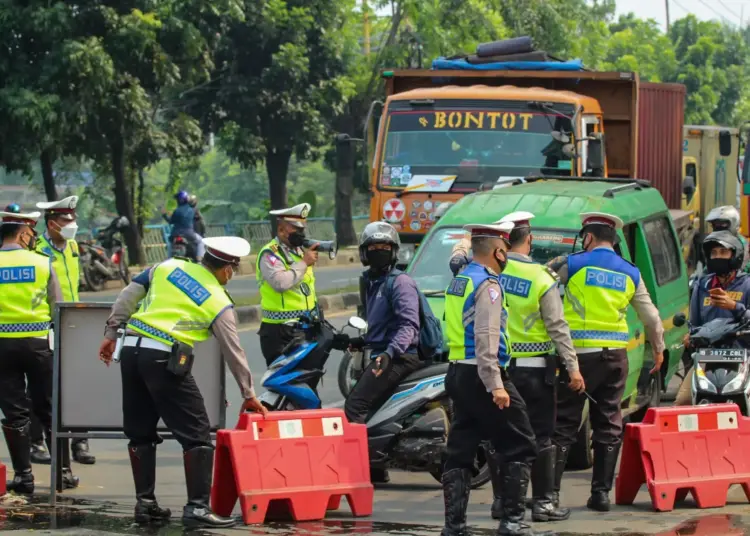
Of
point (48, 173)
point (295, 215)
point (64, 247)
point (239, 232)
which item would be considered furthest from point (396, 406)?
Result: point (239, 232)

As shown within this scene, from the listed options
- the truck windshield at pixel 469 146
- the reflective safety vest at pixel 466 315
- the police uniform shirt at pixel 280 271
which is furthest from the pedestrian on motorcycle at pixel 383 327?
the truck windshield at pixel 469 146

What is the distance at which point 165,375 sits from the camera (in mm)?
7703

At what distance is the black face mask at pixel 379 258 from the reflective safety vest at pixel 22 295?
78.8 inches

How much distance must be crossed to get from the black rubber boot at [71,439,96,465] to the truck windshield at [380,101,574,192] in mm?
7341

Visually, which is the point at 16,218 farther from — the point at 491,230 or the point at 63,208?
the point at 491,230

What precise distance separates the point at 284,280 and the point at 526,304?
2.29 meters

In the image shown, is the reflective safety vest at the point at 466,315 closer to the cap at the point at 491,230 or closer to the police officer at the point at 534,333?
the cap at the point at 491,230

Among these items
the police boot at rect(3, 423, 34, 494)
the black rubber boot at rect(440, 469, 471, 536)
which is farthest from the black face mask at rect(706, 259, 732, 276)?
the police boot at rect(3, 423, 34, 494)

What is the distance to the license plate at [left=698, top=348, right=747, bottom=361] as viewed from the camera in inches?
Result: 383

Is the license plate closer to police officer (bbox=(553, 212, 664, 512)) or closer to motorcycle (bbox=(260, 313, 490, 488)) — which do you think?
police officer (bbox=(553, 212, 664, 512))

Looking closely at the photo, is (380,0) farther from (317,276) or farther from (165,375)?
(165,375)

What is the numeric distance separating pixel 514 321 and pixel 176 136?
73.1 ft

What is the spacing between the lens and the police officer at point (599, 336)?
8617 millimetres

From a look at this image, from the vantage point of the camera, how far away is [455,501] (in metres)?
7.47
